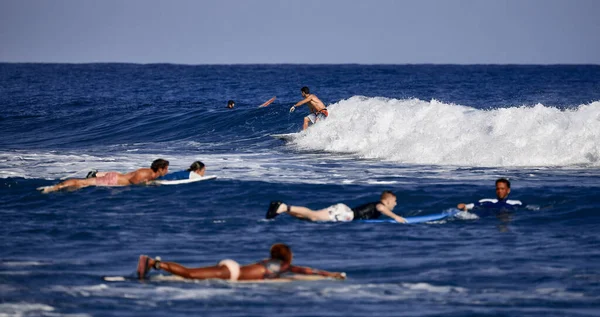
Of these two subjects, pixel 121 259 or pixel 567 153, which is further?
pixel 567 153

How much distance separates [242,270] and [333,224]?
4.36 meters

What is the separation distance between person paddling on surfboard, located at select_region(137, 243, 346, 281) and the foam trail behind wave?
13108mm

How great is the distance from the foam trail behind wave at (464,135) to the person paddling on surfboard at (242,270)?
13108 mm

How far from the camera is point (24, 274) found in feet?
41.4

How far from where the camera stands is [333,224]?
53.6 ft

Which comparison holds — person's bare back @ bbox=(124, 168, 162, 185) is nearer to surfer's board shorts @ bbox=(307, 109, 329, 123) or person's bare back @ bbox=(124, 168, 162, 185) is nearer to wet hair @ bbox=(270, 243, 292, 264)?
wet hair @ bbox=(270, 243, 292, 264)

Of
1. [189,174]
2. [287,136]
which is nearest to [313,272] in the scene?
[189,174]

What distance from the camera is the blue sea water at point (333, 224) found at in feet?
37.3

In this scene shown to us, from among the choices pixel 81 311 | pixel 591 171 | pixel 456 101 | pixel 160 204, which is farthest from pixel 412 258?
pixel 456 101

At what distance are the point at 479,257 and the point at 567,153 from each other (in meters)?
11.8

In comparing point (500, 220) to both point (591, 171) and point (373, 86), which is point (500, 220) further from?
point (373, 86)

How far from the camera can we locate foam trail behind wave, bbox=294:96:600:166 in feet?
81.1

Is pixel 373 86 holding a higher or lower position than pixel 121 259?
higher

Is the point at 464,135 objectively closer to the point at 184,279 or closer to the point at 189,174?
the point at 189,174
